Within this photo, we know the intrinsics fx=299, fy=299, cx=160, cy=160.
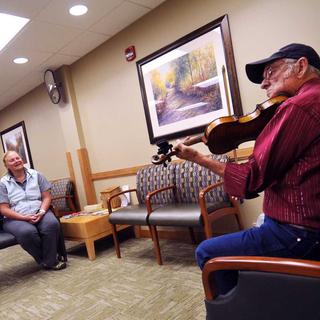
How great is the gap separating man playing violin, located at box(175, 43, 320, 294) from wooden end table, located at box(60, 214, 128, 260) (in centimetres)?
213

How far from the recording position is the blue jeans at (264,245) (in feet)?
3.29

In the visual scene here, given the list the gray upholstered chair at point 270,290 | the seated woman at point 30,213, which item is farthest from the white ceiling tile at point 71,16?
the gray upholstered chair at point 270,290

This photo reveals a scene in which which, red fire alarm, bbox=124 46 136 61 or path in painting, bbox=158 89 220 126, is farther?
red fire alarm, bbox=124 46 136 61

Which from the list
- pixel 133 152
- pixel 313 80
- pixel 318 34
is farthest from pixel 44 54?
pixel 313 80

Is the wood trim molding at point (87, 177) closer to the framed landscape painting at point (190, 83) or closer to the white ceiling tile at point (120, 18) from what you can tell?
the framed landscape painting at point (190, 83)

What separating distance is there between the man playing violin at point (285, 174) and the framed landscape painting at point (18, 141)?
525 cm

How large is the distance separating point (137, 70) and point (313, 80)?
8.78ft

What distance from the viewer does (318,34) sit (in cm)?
221

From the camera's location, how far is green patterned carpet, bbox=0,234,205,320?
197cm

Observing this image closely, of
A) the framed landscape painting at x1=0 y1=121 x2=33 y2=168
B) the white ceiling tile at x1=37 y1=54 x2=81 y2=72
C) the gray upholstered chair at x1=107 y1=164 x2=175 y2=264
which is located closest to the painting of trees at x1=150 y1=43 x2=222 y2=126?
the gray upholstered chair at x1=107 y1=164 x2=175 y2=264

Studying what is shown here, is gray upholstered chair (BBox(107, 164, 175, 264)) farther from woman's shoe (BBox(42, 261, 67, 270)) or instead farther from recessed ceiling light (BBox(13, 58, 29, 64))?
recessed ceiling light (BBox(13, 58, 29, 64))

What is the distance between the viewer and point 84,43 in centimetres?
370

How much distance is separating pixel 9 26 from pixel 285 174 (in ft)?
10.5

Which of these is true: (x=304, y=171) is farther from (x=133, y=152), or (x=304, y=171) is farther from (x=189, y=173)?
(x=133, y=152)
